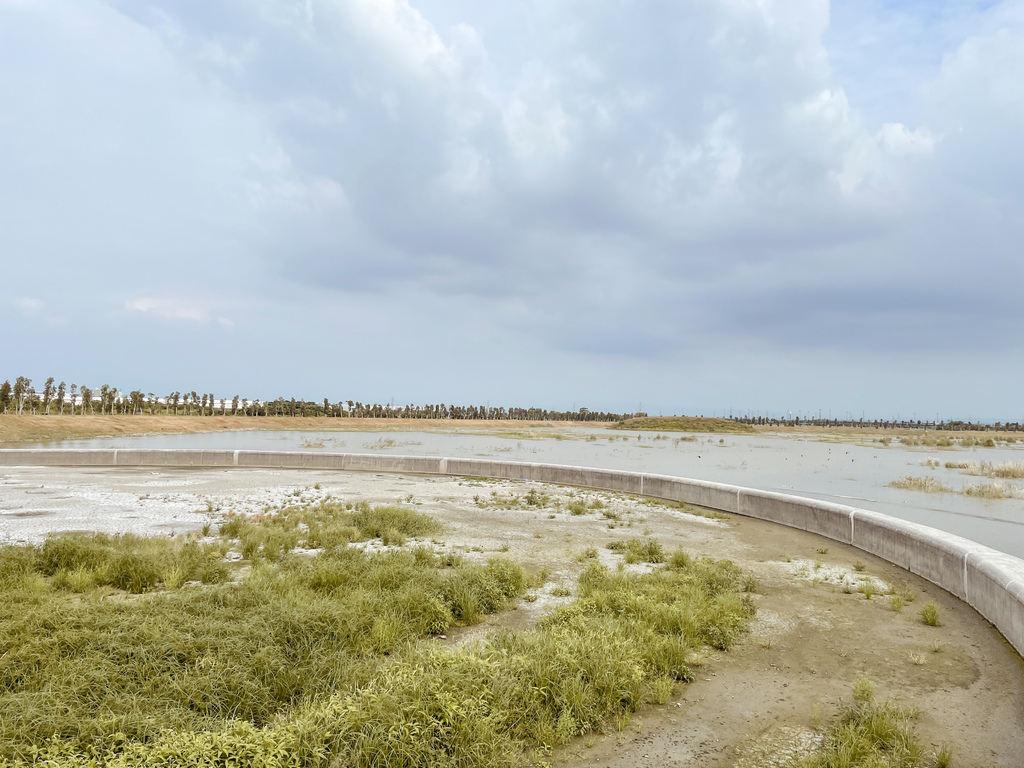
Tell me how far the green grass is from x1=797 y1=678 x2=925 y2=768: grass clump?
48.1 inches

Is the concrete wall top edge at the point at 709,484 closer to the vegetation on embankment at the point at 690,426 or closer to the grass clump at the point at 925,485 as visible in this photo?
the grass clump at the point at 925,485

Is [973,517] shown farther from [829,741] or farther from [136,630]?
[136,630]

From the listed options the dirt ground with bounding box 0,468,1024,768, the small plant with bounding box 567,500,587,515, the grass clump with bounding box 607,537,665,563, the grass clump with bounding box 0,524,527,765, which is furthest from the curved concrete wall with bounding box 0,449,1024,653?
the grass clump with bounding box 0,524,527,765

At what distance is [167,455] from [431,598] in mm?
22066

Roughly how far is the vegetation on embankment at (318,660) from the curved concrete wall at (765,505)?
2.71 meters

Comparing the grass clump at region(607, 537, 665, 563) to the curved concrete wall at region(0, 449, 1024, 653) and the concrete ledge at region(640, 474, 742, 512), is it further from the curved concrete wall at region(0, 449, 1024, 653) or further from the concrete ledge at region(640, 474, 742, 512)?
the concrete ledge at region(640, 474, 742, 512)

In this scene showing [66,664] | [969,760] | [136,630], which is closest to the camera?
[969,760]

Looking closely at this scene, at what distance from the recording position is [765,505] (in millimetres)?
Result: 13266

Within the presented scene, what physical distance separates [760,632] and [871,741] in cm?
225

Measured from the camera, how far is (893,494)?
2019 centimetres

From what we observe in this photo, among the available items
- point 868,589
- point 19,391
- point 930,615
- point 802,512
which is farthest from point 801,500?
point 19,391

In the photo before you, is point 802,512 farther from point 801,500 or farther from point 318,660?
point 318,660

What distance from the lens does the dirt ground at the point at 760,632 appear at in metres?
4.04

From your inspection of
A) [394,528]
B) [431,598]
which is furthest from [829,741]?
[394,528]
